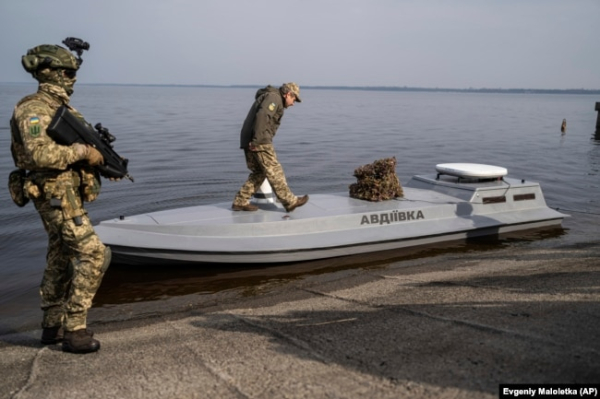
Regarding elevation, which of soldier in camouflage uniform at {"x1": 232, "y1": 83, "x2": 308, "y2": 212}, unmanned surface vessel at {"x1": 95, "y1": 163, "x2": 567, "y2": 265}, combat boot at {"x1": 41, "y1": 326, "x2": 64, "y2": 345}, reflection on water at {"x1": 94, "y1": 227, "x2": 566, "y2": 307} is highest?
soldier in camouflage uniform at {"x1": 232, "y1": 83, "x2": 308, "y2": 212}

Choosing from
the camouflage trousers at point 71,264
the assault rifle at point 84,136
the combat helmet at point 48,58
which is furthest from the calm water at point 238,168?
the combat helmet at point 48,58

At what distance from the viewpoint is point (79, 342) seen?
4543mm

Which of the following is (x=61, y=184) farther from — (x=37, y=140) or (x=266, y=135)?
(x=266, y=135)

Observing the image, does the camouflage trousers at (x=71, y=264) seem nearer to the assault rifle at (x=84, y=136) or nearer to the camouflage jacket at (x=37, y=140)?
the camouflage jacket at (x=37, y=140)

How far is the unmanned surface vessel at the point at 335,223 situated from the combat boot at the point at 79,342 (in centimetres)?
295

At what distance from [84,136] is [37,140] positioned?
0.40 m

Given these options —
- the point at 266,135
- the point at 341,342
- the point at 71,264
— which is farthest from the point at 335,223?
the point at 71,264

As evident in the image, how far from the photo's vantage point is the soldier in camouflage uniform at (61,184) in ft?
13.5

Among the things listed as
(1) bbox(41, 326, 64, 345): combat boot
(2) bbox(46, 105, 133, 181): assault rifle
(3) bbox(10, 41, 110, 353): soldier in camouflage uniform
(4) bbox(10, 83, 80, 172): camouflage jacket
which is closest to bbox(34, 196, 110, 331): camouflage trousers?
(3) bbox(10, 41, 110, 353): soldier in camouflage uniform

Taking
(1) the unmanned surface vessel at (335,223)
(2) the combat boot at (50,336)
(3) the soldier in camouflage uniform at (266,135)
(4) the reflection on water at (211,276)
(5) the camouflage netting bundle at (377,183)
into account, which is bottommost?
A: (4) the reflection on water at (211,276)

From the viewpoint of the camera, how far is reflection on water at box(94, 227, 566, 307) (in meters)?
7.50

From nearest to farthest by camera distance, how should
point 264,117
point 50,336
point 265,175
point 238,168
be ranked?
1. point 50,336
2. point 264,117
3. point 265,175
4. point 238,168

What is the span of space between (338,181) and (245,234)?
9.18 m

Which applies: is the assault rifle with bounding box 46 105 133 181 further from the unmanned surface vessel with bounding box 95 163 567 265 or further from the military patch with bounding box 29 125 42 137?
the unmanned surface vessel with bounding box 95 163 567 265
